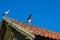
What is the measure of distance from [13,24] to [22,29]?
171 centimetres

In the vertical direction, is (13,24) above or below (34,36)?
above

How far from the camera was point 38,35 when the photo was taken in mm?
12906

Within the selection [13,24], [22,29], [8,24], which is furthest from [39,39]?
[8,24]

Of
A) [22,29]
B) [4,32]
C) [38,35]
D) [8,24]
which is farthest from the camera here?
[4,32]

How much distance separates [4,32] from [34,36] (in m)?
6.19

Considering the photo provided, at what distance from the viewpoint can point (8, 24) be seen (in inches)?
663

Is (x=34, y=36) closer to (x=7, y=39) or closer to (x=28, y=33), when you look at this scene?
(x=28, y=33)

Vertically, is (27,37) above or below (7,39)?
below

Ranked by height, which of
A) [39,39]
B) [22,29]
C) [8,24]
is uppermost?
[8,24]

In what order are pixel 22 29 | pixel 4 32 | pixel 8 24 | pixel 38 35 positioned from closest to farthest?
pixel 38 35, pixel 22 29, pixel 8 24, pixel 4 32

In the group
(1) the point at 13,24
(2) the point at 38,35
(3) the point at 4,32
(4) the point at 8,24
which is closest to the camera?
(2) the point at 38,35

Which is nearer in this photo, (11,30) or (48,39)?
(48,39)

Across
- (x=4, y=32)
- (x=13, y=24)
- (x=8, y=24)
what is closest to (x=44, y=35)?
(x=13, y=24)

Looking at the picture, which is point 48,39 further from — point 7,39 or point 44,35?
point 7,39
